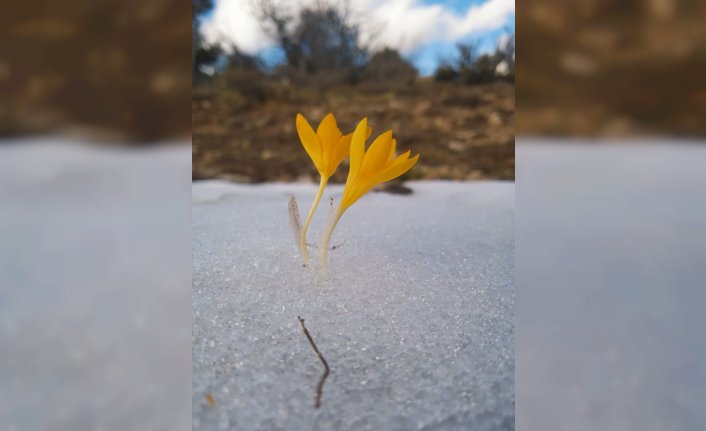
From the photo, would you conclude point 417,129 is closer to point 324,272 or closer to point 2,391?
point 324,272

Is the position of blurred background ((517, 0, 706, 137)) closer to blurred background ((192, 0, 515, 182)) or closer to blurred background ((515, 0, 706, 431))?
blurred background ((515, 0, 706, 431))

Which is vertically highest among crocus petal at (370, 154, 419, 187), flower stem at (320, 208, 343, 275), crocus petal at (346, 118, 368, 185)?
crocus petal at (346, 118, 368, 185)

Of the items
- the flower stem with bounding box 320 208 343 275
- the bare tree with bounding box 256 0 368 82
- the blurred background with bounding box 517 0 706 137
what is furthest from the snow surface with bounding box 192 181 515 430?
the bare tree with bounding box 256 0 368 82

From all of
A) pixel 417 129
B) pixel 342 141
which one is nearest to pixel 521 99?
pixel 342 141

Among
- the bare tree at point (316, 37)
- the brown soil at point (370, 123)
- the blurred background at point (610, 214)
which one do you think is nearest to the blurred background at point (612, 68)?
the blurred background at point (610, 214)

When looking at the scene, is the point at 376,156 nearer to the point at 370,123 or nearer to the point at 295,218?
the point at 295,218

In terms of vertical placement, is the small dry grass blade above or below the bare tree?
below
